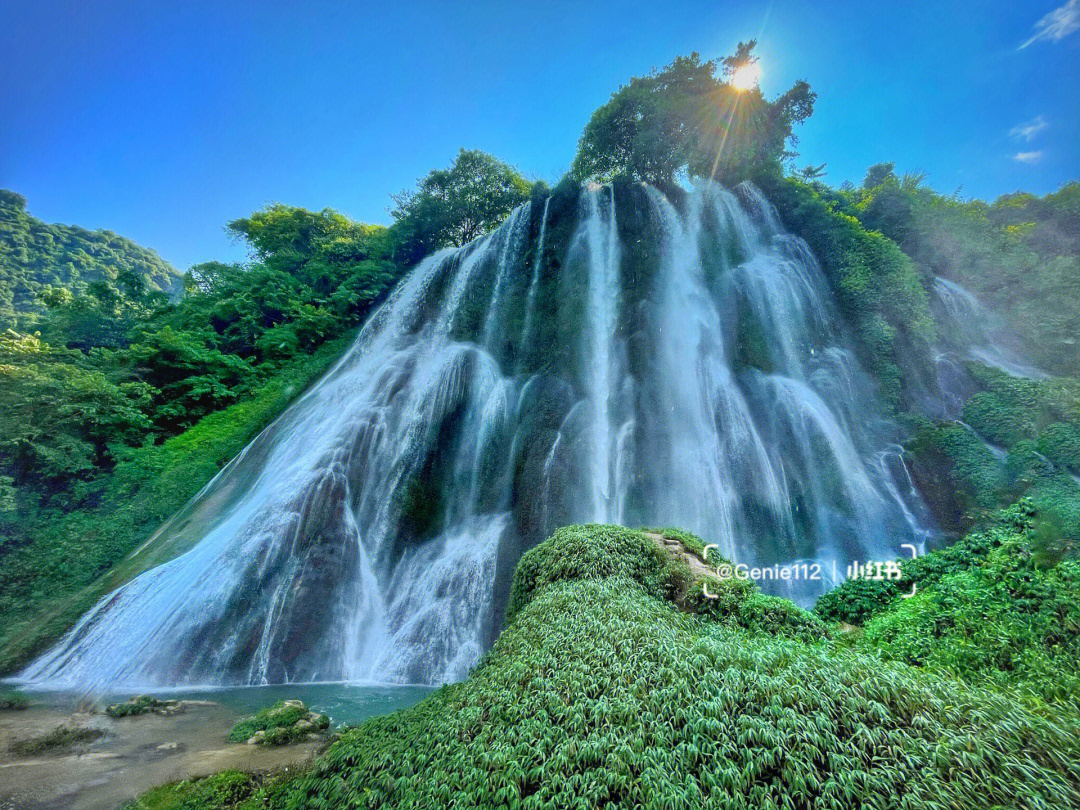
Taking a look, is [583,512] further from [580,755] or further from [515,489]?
[580,755]

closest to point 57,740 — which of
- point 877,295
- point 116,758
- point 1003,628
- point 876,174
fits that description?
point 116,758

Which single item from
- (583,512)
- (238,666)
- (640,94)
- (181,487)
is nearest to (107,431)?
(181,487)

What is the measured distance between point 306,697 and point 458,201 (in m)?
23.1

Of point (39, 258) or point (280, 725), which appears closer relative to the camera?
point (280, 725)

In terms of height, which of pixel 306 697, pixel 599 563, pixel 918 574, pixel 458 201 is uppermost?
pixel 458 201

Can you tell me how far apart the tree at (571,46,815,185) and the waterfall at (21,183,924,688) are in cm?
181

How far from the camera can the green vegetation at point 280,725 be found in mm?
5715

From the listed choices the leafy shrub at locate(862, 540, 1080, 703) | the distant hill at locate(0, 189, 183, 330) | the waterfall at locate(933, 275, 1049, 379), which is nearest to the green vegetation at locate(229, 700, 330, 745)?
the leafy shrub at locate(862, 540, 1080, 703)

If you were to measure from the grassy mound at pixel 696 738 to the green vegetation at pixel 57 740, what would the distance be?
397 centimetres

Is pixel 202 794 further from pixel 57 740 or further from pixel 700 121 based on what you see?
pixel 700 121

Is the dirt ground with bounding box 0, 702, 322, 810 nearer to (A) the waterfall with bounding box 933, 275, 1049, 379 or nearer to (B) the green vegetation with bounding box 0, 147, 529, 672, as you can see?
(B) the green vegetation with bounding box 0, 147, 529, 672

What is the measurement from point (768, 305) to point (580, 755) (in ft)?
51.9

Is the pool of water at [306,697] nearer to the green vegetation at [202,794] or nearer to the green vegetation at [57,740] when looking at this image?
the green vegetation at [57,740]

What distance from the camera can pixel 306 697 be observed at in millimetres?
7824
